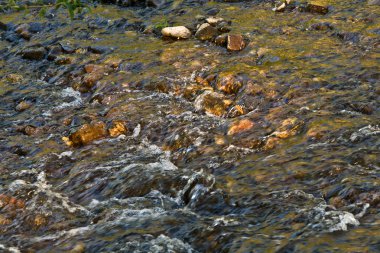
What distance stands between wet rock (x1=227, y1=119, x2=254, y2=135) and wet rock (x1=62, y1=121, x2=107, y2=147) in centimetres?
234

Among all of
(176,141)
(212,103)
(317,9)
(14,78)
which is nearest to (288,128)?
(176,141)

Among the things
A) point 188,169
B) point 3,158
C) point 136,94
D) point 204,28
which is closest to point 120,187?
point 188,169

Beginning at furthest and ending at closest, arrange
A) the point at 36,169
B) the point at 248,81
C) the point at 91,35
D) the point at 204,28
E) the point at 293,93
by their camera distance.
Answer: the point at 91,35 → the point at 204,28 → the point at 248,81 → the point at 293,93 → the point at 36,169

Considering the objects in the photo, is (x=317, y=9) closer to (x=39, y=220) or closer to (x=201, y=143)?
(x=201, y=143)

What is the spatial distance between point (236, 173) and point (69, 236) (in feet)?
8.05

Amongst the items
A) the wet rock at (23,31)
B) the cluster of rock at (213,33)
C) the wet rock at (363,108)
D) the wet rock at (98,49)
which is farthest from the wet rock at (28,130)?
the wet rock at (23,31)

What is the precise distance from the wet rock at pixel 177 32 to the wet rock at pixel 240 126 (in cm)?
516

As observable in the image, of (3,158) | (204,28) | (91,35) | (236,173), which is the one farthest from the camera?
(91,35)

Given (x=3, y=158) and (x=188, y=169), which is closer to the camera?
(x=188, y=169)

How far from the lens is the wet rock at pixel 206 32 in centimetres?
1303

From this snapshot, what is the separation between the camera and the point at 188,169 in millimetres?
7551

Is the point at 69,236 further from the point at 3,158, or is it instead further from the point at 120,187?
the point at 3,158

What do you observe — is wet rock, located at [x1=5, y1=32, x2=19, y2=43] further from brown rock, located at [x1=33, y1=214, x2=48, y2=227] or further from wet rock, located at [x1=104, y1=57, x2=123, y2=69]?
brown rock, located at [x1=33, y1=214, x2=48, y2=227]

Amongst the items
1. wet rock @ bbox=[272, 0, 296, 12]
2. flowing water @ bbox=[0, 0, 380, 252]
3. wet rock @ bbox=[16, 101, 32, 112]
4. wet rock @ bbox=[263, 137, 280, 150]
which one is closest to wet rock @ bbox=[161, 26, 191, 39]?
flowing water @ bbox=[0, 0, 380, 252]
